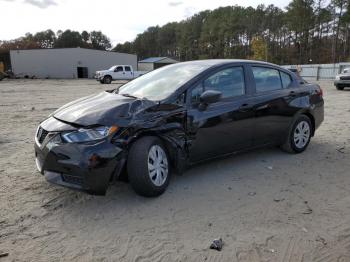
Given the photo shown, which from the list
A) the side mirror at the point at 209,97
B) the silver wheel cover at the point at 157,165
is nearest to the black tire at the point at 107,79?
the side mirror at the point at 209,97

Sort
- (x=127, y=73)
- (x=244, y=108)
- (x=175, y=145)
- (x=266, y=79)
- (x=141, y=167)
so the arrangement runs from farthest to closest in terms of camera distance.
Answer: (x=127, y=73) → (x=266, y=79) → (x=244, y=108) → (x=175, y=145) → (x=141, y=167)

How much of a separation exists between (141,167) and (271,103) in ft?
8.38

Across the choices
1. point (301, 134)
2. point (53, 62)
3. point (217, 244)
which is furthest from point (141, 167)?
point (53, 62)

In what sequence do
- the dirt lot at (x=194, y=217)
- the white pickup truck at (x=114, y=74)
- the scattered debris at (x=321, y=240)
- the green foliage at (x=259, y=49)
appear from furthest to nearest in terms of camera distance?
the green foliage at (x=259, y=49), the white pickup truck at (x=114, y=74), the scattered debris at (x=321, y=240), the dirt lot at (x=194, y=217)

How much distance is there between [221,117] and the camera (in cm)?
457

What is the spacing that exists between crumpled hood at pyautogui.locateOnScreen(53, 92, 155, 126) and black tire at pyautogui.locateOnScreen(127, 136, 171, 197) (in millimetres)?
322

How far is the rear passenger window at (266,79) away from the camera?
5.24 m

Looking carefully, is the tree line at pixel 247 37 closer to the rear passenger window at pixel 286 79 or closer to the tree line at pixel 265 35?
the tree line at pixel 265 35

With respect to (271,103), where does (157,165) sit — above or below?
below

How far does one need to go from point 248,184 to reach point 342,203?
111 cm

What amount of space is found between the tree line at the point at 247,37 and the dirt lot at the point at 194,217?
6078 centimetres

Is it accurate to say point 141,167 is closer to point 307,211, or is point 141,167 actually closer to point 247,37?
point 307,211

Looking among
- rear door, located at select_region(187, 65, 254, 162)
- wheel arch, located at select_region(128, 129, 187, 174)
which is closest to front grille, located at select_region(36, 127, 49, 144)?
wheel arch, located at select_region(128, 129, 187, 174)

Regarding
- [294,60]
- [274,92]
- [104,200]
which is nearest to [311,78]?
[294,60]
